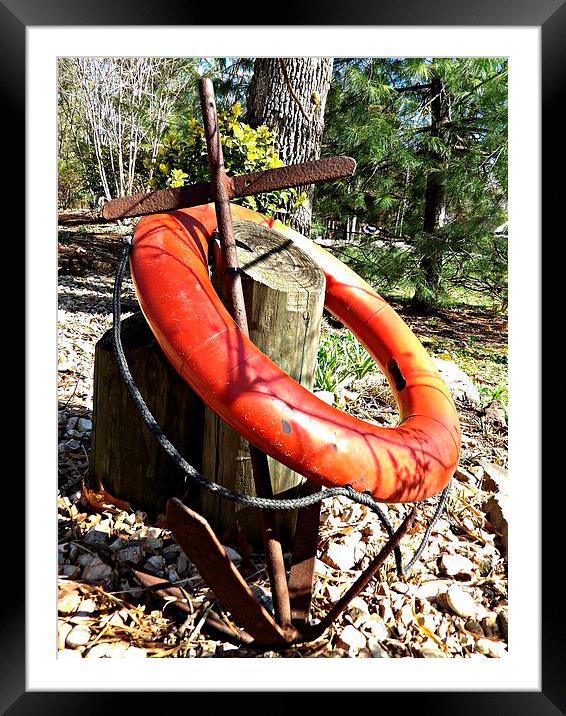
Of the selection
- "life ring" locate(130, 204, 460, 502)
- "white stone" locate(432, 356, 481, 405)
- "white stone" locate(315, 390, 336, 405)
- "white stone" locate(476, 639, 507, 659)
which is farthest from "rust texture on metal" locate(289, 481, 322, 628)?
"white stone" locate(432, 356, 481, 405)

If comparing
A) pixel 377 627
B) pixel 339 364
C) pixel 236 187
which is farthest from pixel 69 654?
pixel 339 364

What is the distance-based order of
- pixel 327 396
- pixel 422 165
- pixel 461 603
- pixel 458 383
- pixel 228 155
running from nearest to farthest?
pixel 461 603 < pixel 327 396 < pixel 228 155 < pixel 458 383 < pixel 422 165

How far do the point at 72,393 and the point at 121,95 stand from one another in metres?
2.32

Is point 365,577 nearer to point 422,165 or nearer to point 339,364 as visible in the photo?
point 339,364

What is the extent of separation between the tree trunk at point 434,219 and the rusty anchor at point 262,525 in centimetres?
279

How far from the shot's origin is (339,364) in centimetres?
312

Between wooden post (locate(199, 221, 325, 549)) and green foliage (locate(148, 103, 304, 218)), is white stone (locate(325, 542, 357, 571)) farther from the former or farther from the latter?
green foliage (locate(148, 103, 304, 218))

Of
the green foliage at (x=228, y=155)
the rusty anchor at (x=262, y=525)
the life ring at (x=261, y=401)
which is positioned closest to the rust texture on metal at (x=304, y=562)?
the rusty anchor at (x=262, y=525)

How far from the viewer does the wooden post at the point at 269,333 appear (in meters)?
1.66

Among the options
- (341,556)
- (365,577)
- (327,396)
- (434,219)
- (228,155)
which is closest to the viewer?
(365,577)

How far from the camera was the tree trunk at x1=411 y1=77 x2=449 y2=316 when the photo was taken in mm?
4105

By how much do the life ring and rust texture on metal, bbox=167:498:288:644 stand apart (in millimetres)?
220

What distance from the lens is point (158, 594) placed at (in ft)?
5.44
